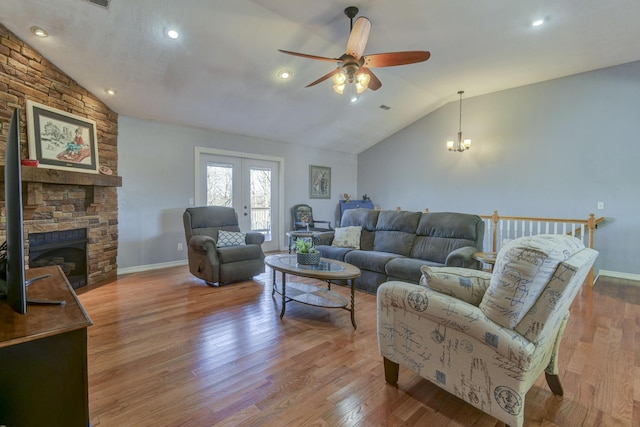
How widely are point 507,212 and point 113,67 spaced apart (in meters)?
6.61

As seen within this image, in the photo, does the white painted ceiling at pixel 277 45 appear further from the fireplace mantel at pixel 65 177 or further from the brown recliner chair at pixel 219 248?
the brown recliner chair at pixel 219 248

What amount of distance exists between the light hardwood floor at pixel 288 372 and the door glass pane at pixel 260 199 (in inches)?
117

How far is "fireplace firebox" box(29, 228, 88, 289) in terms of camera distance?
132 inches

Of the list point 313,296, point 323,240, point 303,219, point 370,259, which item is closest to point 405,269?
point 370,259

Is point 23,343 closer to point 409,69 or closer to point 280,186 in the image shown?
point 409,69

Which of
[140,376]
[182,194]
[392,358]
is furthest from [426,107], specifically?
[140,376]

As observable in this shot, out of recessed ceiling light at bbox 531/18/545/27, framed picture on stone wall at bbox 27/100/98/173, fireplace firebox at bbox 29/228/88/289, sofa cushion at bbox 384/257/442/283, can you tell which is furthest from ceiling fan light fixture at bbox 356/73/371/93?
fireplace firebox at bbox 29/228/88/289

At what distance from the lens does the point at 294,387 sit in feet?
6.03

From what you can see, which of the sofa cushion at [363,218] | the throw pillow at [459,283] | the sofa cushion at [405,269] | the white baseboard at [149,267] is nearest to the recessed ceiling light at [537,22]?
the sofa cushion at [363,218]

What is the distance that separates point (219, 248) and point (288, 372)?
2.38m

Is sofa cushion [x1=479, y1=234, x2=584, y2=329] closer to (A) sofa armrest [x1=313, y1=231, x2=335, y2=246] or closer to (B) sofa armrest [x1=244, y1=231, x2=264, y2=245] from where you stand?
(A) sofa armrest [x1=313, y1=231, x2=335, y2=246]

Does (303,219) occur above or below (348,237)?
above

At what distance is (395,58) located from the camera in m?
2.75

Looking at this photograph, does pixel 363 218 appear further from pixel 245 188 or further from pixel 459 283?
pixel 459 283
